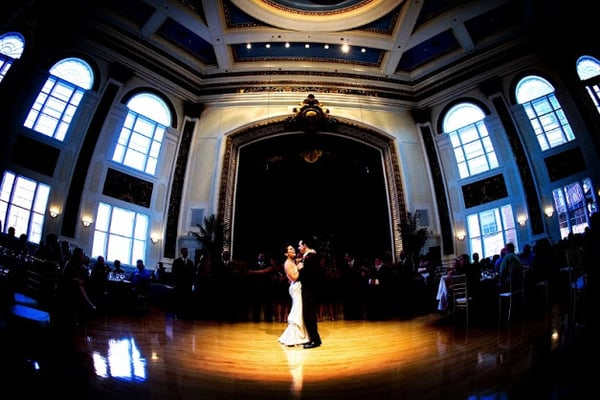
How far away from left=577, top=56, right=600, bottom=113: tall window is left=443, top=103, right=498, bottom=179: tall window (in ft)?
10.6

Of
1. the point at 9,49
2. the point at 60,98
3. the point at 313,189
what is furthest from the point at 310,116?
the point at 9,49

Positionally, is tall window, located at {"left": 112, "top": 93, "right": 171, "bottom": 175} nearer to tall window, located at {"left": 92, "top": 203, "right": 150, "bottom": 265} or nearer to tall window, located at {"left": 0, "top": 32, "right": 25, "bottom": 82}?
tall window, located at {"left": 92, "top": 203, "right": 150, "bottom": 265}

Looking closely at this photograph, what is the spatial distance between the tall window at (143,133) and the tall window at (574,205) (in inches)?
578

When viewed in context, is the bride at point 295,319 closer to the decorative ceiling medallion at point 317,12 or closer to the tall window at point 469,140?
the decorative ceiling medallion at point 317,12

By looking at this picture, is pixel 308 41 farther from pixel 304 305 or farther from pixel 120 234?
pixel 304 305

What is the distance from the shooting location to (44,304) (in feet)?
16.3

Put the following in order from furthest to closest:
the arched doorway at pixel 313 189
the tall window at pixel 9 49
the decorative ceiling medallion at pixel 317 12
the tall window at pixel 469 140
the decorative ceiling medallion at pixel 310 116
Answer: the decorative ceiling medallion at pixel 310 116 → the arched doorway at pixel 313 189 → the tall window at pixel 469 140 → the decorative ceiling medallion at pixel 317 12 → the tall window at pixel 9 49

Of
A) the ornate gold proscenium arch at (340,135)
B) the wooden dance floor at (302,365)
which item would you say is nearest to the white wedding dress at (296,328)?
the wooden dance floor at (302,365)

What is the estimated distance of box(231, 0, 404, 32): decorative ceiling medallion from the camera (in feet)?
38.8

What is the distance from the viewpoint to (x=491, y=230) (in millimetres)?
12281

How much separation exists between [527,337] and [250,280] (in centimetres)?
525

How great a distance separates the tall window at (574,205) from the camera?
1028 cm

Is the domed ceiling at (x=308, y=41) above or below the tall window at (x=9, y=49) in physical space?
above

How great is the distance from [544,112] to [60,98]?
17.1m
